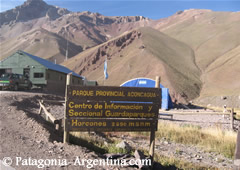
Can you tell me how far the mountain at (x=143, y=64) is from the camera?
4909 cm

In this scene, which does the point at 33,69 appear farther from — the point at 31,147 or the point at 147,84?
the point at 31,147

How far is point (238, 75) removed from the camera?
5384cm

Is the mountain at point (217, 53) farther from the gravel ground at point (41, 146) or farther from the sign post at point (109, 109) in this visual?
the sign post at point (109, 109)

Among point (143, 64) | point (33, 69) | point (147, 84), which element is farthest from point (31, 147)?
point (143, 64)

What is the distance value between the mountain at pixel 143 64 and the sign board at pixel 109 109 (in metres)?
36.1

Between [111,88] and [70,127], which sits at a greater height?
[111,88]

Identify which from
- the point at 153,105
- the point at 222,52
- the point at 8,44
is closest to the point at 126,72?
the point at 222,52

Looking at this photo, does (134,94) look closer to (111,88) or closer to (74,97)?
(111,88)

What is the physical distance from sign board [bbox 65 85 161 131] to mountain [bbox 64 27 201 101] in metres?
36.1

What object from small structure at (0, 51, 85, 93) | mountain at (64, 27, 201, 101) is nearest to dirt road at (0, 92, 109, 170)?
small structure at (0, 51, 85, 93)

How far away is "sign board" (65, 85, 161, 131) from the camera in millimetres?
5238

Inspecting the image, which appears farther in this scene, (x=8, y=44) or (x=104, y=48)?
(x=8, y=44)

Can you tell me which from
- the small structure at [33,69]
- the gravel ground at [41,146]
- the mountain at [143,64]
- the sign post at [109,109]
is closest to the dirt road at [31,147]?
the gravel ground at [41,146]

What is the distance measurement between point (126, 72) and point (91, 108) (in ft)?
179
